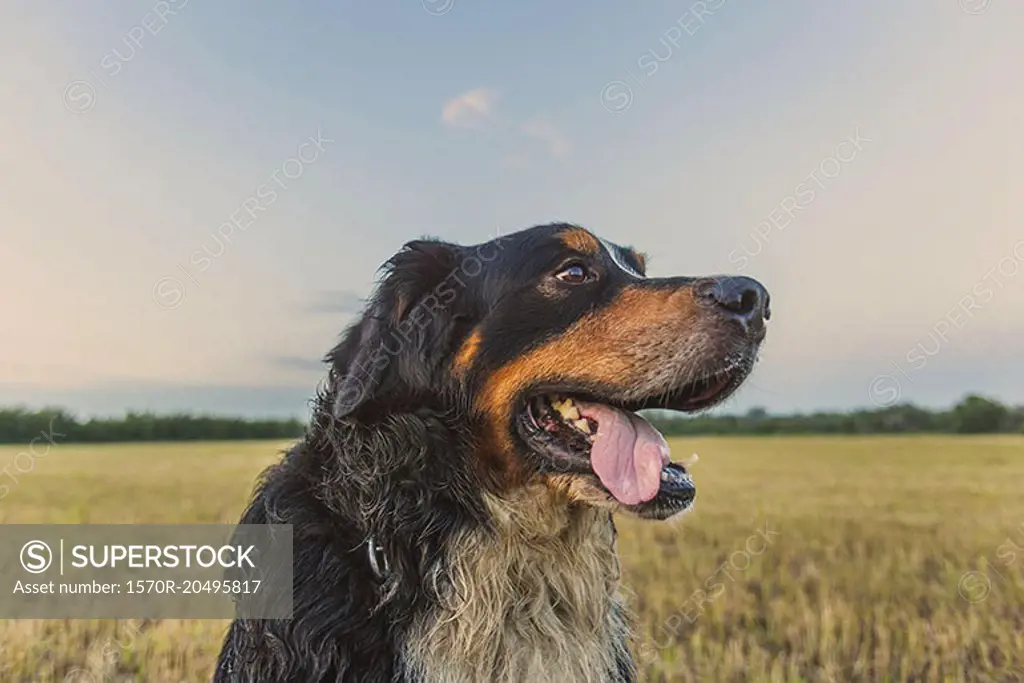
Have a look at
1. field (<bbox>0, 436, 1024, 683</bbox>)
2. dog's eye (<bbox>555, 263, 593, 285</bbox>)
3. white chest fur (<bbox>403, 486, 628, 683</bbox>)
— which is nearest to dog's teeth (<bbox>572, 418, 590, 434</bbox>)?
white chest fur (<bbox>403, 486, 628, 683</bbox>)

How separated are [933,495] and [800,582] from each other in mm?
11005

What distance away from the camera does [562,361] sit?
403 cm

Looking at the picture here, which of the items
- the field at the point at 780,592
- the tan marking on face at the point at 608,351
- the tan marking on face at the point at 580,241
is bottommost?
the field at the point at 780,592

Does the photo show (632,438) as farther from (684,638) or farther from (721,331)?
(684,638)

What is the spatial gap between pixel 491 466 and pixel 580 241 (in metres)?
Result: 1.26

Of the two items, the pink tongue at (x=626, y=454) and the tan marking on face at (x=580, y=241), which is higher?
the tan marking on face at (x=580, y=241)

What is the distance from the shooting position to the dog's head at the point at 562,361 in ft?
12.9

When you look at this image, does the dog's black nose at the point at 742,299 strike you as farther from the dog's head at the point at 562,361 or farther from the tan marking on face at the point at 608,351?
the tan marking on face at the point at 608,351

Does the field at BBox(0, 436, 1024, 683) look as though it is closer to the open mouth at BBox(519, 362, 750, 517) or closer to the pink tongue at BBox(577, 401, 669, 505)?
the open mouth at BBox(519, 362, 750, 517)

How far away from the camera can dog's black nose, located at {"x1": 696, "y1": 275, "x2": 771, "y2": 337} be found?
12.6 ft

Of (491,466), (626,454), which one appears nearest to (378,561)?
(491,466)

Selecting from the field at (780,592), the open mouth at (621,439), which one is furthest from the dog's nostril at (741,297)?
the field at (780,592)

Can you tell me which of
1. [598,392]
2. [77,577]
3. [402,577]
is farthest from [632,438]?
[77,577]

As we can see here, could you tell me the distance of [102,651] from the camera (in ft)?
21.6
